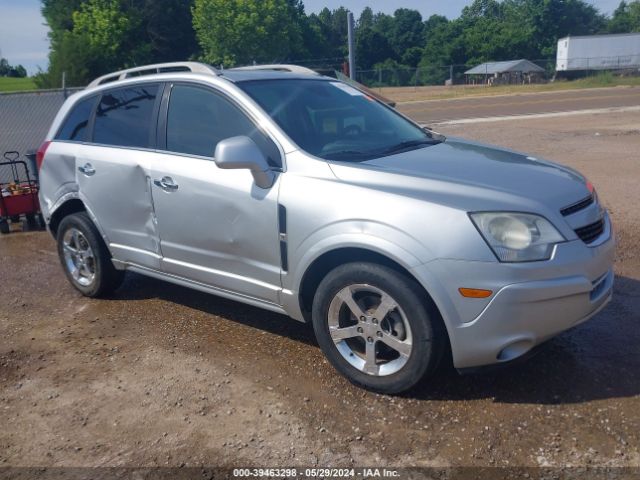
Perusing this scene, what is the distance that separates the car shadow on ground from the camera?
363cm

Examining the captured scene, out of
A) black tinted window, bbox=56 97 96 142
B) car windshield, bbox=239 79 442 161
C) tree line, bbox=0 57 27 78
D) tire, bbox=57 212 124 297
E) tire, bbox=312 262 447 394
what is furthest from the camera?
tree line, bbox=0 57 27 78

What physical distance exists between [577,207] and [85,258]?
3.96 m

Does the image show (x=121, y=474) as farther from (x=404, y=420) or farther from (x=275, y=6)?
(x=275, y=6)

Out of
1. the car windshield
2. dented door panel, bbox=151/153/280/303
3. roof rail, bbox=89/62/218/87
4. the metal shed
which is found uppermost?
roof rail, bbox=89/62/218/87

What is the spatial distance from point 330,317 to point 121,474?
1395 millimetres

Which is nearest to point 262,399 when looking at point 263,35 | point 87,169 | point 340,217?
point 340,217

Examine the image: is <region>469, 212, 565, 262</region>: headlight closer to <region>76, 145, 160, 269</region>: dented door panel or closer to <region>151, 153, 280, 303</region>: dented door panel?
<region>151, 153, 280, 303</region>: dented door panel

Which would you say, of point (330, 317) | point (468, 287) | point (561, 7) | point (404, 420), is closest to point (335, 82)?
point (330, 317)

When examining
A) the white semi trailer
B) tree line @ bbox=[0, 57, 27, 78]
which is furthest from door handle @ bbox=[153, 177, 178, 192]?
tree line @ bbox=[0, 57, 27, 78]

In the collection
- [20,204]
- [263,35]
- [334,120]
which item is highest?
[263,35]

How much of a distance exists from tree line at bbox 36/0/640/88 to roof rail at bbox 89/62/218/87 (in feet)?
124

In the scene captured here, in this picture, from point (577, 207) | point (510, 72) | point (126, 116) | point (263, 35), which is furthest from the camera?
point (510, 72)

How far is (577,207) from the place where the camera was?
3594 mm

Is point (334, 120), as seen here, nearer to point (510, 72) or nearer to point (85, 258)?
point (85, 258)
